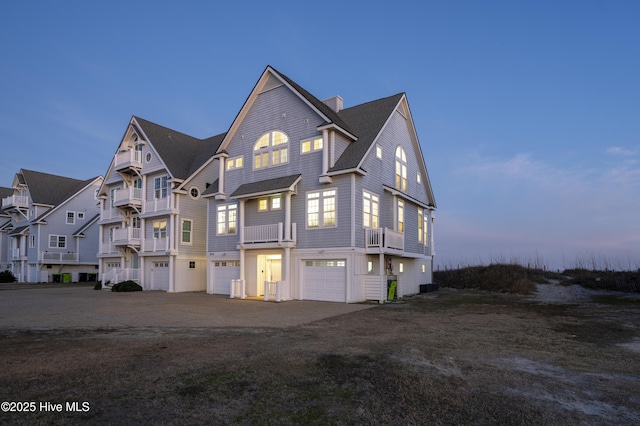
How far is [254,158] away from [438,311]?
13561 mm

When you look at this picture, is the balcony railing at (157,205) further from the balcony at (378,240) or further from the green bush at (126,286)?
the balcony at (378,240)

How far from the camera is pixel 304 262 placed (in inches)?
832

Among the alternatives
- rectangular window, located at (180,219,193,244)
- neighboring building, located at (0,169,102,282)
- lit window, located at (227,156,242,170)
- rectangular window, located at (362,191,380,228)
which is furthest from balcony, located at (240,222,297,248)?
neighboring building, located at (0,169,102,282)

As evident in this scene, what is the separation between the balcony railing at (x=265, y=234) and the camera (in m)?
20.9

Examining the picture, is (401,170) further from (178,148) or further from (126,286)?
(126,286)

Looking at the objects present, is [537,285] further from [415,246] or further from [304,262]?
[304,262]

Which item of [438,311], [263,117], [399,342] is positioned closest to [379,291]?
[438,311]

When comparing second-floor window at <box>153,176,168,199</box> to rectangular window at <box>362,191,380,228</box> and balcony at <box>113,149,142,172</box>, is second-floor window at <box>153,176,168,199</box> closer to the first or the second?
balcony at <box>113,149,142,172</box>

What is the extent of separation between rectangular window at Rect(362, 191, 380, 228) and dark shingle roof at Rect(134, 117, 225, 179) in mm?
14391

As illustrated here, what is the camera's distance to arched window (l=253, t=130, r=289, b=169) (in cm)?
2259

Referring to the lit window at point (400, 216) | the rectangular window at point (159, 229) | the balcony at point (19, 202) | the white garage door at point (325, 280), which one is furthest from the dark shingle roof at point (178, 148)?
the balcony at point (19, 202)

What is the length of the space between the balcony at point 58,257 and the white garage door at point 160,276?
18.9 meters

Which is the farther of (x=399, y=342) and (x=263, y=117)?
(x=263, y=117)

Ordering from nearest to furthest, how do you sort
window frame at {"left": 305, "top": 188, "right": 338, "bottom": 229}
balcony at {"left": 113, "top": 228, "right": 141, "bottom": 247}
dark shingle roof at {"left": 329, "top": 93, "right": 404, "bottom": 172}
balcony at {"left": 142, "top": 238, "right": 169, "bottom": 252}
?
dark shingle roof at {"left": 329, "top": 93, "right": 404, "bottom": 172} < window frame at {"left": 305, "top": 188, "right": 338, "bottom": 229} < balcony at {"left": 142, "top": 238, "right": 169, "bottom": 252} < balcony at {"left": 113, "top": 228, "right": 141, "bottom": 247}
